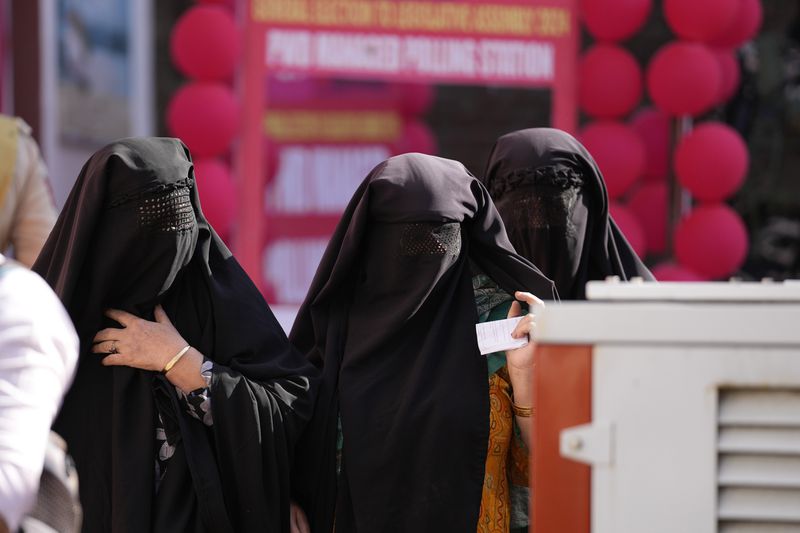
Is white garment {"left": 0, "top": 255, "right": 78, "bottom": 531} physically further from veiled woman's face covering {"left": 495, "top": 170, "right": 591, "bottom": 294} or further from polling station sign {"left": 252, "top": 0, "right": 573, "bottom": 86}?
polling station sign {"left": 252, "top": 0, "right": 573, "bottom": 86}

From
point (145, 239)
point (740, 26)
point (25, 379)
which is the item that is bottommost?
point (25, 379)

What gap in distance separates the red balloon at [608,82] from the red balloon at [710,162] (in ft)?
0.97

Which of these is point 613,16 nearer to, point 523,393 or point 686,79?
point 686,79

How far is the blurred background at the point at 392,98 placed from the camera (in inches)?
177

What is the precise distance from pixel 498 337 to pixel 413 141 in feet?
10.7

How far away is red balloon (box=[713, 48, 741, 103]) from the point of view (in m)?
4.80

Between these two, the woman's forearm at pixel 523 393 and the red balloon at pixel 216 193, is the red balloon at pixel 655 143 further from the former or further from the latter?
the woman's forearm at pixel 523 393

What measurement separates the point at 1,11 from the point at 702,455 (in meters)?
4.03

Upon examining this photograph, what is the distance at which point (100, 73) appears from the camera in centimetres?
530

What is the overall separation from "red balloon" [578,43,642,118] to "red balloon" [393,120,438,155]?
101cm

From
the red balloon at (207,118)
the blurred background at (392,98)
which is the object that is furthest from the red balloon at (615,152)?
the red balloon at (207,118)

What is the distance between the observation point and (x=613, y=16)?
463cm

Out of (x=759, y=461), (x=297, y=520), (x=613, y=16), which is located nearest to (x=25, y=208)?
(x=297, y=520)

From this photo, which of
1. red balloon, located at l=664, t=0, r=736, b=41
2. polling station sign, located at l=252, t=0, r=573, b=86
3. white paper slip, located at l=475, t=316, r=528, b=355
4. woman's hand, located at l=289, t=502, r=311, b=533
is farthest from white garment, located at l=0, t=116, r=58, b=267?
red balloon, located at l=664, t=0, r=736, b=41
